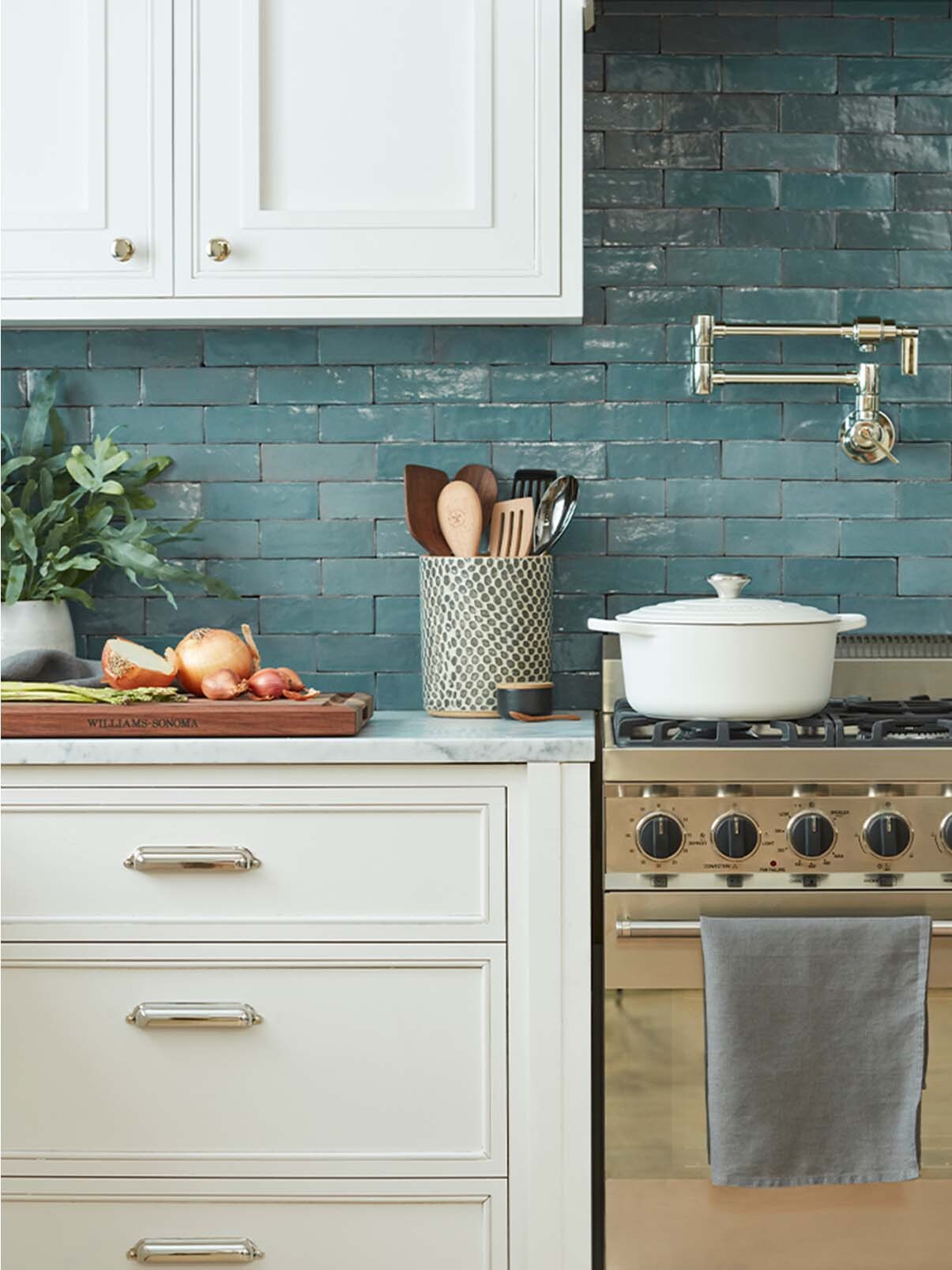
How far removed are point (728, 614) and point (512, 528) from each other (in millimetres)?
494

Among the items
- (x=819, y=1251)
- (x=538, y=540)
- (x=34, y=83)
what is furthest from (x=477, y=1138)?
(x=34, y=83)

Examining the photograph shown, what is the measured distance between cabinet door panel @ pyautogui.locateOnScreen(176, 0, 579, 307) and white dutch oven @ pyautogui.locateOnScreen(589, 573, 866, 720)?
56 cm

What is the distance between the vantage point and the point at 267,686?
1.91 meters

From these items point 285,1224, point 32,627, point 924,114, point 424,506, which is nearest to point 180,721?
point 32,627

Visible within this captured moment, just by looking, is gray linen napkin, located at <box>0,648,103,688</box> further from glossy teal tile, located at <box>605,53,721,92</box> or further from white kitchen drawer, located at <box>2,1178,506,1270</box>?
glossy teal tile, located at <box>605,53,721,92</box>

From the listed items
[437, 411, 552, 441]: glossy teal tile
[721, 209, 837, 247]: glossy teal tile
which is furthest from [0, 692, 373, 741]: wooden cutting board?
[721, 209, 837, 247]: glossy teal tile

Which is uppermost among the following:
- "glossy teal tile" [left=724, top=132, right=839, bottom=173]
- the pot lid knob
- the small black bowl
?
"glossy teal tile" [left=724, top=132, right=839, bottom=173]

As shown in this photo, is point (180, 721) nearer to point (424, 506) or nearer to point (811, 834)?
point (424, 506)

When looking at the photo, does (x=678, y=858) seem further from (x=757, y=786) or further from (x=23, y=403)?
(x=23, y=403)

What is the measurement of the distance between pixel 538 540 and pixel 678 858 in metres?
0.65

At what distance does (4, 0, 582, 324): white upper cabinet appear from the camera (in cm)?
196

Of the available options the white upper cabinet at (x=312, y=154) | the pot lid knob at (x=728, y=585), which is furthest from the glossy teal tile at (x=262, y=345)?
the pot lid knob at (x=728, y=585)

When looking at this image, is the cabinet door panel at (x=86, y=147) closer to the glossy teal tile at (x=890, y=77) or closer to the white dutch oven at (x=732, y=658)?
the white dutch oven at (x=732, y=658)

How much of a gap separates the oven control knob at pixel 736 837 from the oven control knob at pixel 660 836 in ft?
0.16
